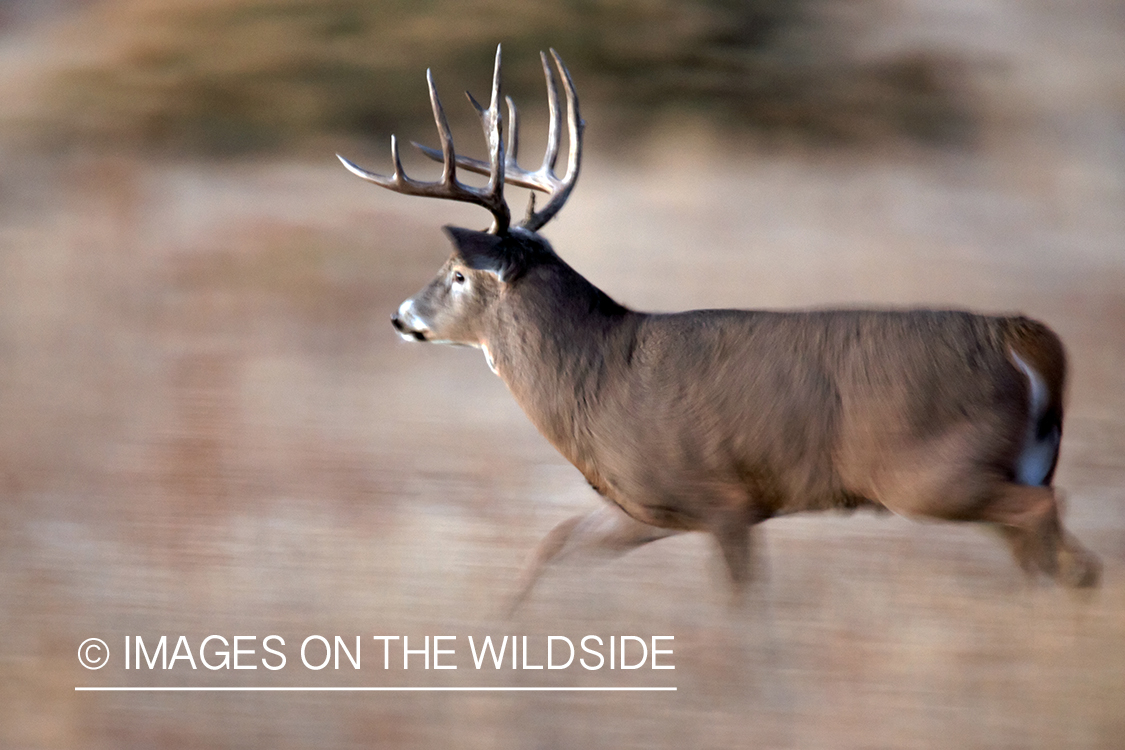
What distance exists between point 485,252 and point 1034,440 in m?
1.97

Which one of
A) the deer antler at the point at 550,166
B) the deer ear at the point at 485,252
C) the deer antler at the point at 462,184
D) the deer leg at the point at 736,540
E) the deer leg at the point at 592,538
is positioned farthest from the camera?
the deer antler at the point at 550,166

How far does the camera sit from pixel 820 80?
13391 millimetres

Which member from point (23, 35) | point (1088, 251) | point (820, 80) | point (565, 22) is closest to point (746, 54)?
point (820, 80)

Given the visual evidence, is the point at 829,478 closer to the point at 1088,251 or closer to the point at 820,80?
the point at 1088,251

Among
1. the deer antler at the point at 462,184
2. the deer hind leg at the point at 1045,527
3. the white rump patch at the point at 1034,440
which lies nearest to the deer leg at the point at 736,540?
the deer hind leg at the point at 1045,527

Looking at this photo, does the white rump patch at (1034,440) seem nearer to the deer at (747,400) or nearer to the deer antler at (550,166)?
the deer at (747,400)

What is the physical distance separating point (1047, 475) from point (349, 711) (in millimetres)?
2510

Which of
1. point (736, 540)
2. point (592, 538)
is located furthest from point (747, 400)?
point (592, 538)

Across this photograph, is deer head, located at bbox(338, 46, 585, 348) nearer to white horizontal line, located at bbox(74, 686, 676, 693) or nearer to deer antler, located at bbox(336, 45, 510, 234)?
deer antler, located at bbox(336, 45, 510, 234)

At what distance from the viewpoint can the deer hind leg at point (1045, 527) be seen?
14.3ft

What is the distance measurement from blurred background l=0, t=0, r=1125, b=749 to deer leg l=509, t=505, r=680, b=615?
0.81 ft

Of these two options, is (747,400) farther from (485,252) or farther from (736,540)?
(485,252)

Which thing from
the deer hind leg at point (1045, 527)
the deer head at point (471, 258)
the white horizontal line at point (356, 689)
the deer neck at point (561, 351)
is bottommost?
the white horizontal line at point (356, 689)

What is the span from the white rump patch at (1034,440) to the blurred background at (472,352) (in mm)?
697
